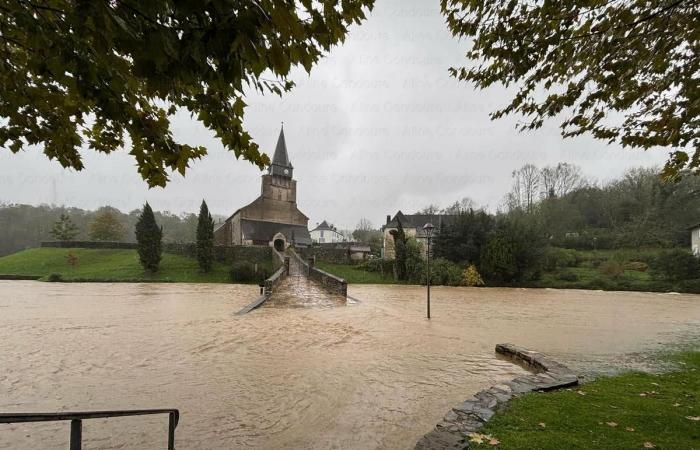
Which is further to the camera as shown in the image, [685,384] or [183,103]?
[685,384]

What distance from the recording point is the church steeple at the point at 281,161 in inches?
1995

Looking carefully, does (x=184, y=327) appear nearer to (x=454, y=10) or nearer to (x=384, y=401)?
(x=384, y=401)

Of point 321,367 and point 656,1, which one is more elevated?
point 656,1

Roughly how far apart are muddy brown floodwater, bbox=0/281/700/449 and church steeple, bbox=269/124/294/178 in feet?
124

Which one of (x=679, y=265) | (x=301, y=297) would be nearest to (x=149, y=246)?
(x=301, y=297)

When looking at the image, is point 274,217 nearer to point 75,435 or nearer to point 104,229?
point 104,229

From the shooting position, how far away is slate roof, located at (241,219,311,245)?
148ft

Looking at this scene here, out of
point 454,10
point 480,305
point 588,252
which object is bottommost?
point 480,305

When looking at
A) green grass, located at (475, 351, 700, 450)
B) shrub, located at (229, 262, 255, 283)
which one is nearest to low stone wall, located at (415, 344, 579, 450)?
green grass, located at (475, 351, 700, 450)

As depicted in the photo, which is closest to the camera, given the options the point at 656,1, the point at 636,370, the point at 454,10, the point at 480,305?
the point at 656,1

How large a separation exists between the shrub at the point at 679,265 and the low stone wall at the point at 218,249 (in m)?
36.3

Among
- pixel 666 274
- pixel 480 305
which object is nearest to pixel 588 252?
pixel 666 274

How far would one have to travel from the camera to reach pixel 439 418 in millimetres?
4727

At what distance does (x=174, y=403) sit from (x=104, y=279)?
1197 inches
